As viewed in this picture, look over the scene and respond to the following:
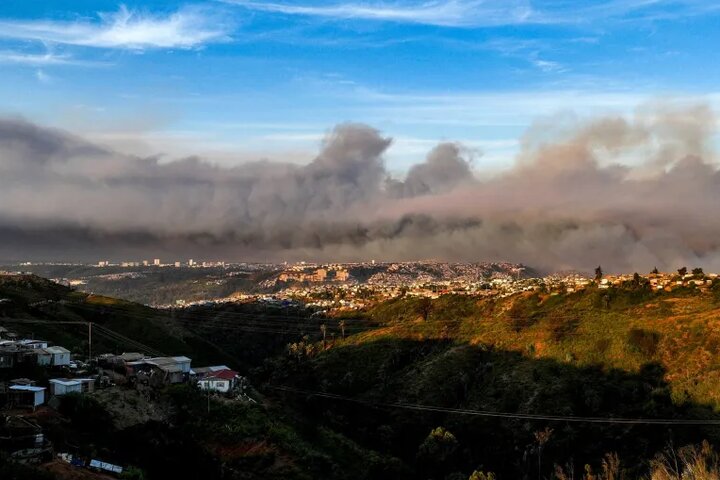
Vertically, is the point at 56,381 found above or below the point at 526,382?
above

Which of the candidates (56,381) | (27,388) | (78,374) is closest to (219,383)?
(78,374)

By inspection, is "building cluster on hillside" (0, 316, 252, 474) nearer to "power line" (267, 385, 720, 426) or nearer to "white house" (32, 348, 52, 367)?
"white house" (32, 348, 52, 367)

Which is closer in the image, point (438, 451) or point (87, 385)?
point (87, 385)

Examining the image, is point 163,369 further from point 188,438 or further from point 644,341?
point 644,341

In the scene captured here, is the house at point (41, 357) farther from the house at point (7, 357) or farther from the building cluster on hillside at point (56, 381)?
the house at point (7, 357)

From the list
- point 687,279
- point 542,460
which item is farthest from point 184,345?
point 687,279

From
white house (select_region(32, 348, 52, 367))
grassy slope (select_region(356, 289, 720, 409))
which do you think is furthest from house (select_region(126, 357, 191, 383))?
grassy slope (select_region(356, 289, 720, 409))

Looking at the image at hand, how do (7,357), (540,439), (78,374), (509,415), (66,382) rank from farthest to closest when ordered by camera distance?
1. (509,415)
2. (540,439)
3. (78,374)
4. (7,357)
5. (66,382)

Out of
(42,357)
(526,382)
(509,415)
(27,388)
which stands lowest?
(509,415)

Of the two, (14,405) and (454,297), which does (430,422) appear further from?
(454,297)

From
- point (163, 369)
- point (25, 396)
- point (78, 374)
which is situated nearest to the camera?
point (25, 396)
